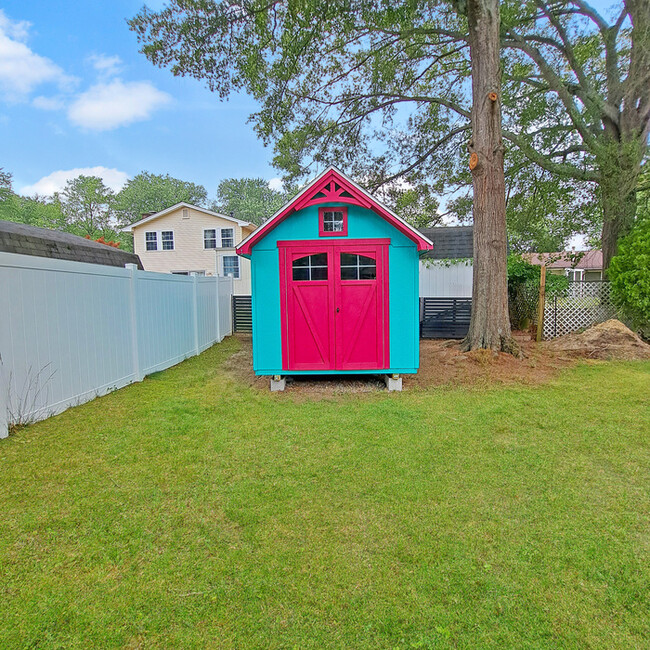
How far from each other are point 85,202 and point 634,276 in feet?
154

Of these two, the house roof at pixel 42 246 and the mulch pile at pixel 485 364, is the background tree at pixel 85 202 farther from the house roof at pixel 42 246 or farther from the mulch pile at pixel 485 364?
the mulch pile at pixel 485 364

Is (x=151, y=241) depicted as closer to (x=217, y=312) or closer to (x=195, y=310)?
(x=217, y=312)

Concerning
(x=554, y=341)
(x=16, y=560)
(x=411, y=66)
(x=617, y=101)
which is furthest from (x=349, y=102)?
(x=16, y=560)

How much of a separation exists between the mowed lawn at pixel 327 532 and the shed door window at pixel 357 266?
229 cm

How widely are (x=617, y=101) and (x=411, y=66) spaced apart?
18.1 feet

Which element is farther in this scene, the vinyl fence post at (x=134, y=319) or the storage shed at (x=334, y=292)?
the vinyl fence post at (x=134, y=319)

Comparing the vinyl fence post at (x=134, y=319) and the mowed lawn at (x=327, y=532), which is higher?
the vinyl fence post at (x=134, y=319)

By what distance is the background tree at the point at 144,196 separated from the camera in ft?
139

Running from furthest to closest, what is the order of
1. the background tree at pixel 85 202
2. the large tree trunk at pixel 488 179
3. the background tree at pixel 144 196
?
1. the background tree at pixel 144 196
2. the background tree at pixel 85 202
3. the large tree trunk at pixel 488 179

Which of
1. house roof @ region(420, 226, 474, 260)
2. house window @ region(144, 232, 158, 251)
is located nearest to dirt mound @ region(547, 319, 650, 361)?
house roof @ region(420, 226, 474, 260)

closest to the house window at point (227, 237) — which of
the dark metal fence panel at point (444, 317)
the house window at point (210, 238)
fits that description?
the house window at point (210, 238)

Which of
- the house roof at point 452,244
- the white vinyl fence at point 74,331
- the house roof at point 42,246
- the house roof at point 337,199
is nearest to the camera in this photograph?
the white vinyl fence at point 74,331

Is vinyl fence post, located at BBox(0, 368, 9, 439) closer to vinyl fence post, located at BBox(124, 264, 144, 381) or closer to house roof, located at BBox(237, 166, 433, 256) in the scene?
vinyl fence post, located at BBox(124, 264, 144, 381)

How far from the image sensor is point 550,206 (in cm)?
1217
